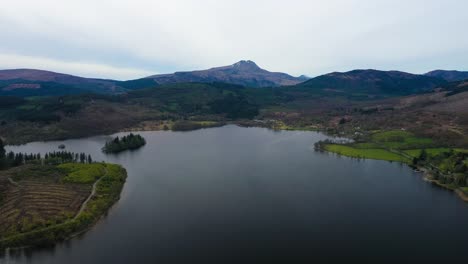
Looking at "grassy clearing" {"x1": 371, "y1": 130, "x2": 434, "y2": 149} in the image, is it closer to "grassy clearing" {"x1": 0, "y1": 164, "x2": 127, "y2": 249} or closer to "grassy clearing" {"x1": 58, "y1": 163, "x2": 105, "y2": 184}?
"grassy clearing" {"x1": 0, "y1": 164, "x2": 127, "y2": 249}

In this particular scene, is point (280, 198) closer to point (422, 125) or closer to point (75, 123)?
point (422, 125)

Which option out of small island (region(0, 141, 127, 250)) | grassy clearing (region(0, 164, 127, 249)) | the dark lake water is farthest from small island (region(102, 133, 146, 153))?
grassy clearing (region(0, 164, 127, 249))

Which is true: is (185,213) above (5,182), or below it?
below

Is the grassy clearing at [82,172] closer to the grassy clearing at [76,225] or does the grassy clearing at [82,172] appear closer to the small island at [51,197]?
the small island at [51,197]

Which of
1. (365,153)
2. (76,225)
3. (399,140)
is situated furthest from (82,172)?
A: (399,140)

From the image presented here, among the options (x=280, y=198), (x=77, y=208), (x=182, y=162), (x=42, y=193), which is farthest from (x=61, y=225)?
(x=182, y=162)

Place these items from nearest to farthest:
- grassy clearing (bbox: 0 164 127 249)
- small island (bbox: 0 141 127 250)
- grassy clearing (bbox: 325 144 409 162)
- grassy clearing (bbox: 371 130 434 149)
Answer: grassy clearing (bbox: 0 164 127 249) < small island (bbox: 0 141 127 250) < grassy clearing (bbox: 325 144 409 162) < grassy clearing (bbox: 371 130 434 149)
